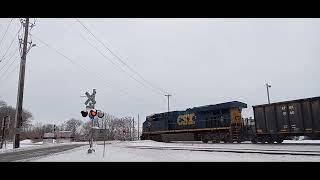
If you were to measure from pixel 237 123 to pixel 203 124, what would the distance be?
4353 millimetres

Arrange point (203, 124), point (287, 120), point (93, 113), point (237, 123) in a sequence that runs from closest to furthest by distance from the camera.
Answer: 1. point (93, 113)
2. point (287, 120)
3. point (237, 123)
4. point (203, 124)

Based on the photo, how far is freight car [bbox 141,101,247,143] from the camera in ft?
97.9

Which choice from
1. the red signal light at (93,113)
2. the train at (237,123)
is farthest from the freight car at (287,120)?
the red signal light at (93,113)

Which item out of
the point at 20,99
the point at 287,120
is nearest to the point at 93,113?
the point at 20,99

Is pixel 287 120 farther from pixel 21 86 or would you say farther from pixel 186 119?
pixel 21 86

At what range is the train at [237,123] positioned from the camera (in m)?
22.6

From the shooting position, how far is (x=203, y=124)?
3291cm

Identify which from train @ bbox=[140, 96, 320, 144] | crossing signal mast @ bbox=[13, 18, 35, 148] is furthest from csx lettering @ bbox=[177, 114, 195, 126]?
crossing signal mast @ bbox=[13, 18, 35, 148]

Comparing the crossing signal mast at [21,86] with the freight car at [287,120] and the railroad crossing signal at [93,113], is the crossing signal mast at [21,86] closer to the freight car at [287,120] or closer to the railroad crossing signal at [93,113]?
the railroad crossing signal at [93,113]

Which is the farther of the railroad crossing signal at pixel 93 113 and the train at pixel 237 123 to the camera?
the train at pixel 237 123
